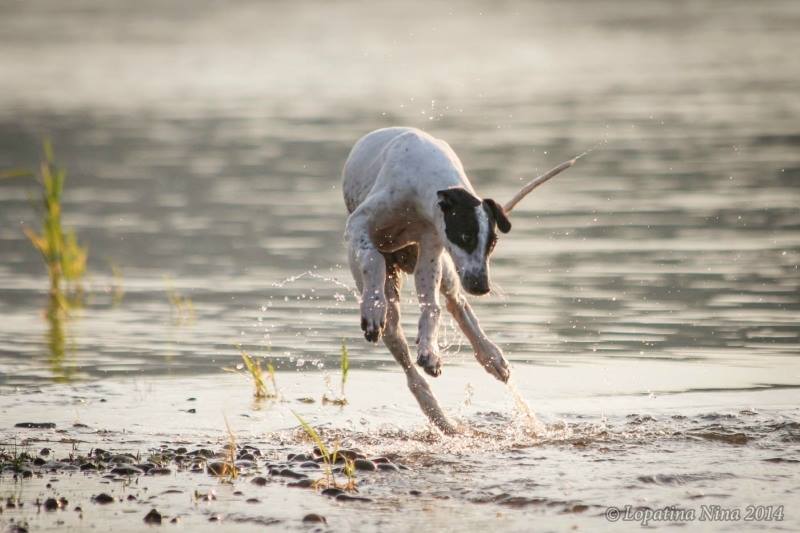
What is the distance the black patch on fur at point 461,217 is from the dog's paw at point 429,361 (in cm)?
77

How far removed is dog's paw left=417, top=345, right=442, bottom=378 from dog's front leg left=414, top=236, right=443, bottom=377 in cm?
5

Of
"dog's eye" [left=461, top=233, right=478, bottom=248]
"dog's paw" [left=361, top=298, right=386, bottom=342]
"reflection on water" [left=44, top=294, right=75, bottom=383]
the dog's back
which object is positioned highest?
the dog's back

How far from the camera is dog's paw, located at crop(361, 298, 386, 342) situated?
970 cm

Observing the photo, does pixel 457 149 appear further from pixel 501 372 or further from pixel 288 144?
pixel 501 372

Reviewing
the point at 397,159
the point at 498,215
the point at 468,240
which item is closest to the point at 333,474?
the point at 468,240

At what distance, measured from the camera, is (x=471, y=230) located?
9.15 meters

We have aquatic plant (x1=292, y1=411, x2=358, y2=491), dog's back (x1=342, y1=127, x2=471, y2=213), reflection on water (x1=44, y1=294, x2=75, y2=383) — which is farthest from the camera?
reflection on water (x1=44, y1=294, x2=75, y2=383)

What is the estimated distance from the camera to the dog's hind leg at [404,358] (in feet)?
34.1

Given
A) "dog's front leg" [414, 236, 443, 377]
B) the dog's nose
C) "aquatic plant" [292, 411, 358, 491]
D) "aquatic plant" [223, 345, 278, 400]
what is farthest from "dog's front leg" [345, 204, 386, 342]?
"aquatic plant" [223, 345, 278, 400]

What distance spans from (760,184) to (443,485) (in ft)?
46.9

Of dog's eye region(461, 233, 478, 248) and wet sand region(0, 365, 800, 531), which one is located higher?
dog's eye region(461, 233, 478, 248)

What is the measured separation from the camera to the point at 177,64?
46.4m

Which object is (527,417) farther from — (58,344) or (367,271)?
(58,344)

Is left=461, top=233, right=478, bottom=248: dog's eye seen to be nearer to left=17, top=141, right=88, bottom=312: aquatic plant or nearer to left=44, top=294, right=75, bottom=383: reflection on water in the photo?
left=44, top=294, right=75, bottom=383: reflection on water
